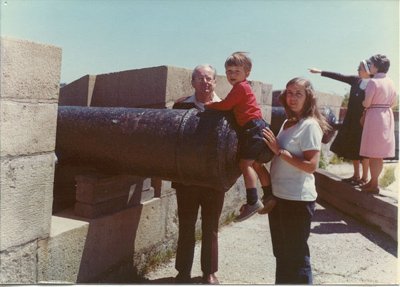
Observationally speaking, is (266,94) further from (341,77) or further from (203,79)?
(203,79)

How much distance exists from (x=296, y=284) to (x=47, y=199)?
1696 millimetres

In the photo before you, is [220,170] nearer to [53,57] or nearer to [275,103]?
[53,57]

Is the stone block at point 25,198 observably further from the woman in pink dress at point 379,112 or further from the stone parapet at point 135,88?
the woman in pink dress at point 379,112

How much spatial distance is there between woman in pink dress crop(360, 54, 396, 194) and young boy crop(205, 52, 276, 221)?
8.45 ft

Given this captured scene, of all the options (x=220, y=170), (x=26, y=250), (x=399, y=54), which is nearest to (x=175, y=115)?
(x=220, y=170)

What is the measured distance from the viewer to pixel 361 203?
539cm

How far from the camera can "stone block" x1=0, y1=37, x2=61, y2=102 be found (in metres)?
2.22

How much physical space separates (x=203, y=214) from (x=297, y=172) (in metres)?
0.97

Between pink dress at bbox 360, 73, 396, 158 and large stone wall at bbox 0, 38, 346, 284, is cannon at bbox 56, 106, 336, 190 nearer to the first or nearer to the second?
large stone wall at bbox 0, 38, 346, 284

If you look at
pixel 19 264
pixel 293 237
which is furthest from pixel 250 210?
pixel 19 264

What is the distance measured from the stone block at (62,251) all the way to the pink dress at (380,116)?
349cm

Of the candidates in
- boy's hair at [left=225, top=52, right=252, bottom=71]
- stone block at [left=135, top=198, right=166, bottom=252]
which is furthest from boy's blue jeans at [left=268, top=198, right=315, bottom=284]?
stone block at [left=135, top=198, right=166, bottom=252]

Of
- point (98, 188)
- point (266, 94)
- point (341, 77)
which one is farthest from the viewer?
point (266, 94)

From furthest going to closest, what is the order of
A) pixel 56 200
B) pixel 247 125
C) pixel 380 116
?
1. pixel 380 116
2. pixel 56 200
3. pixel 247 125
